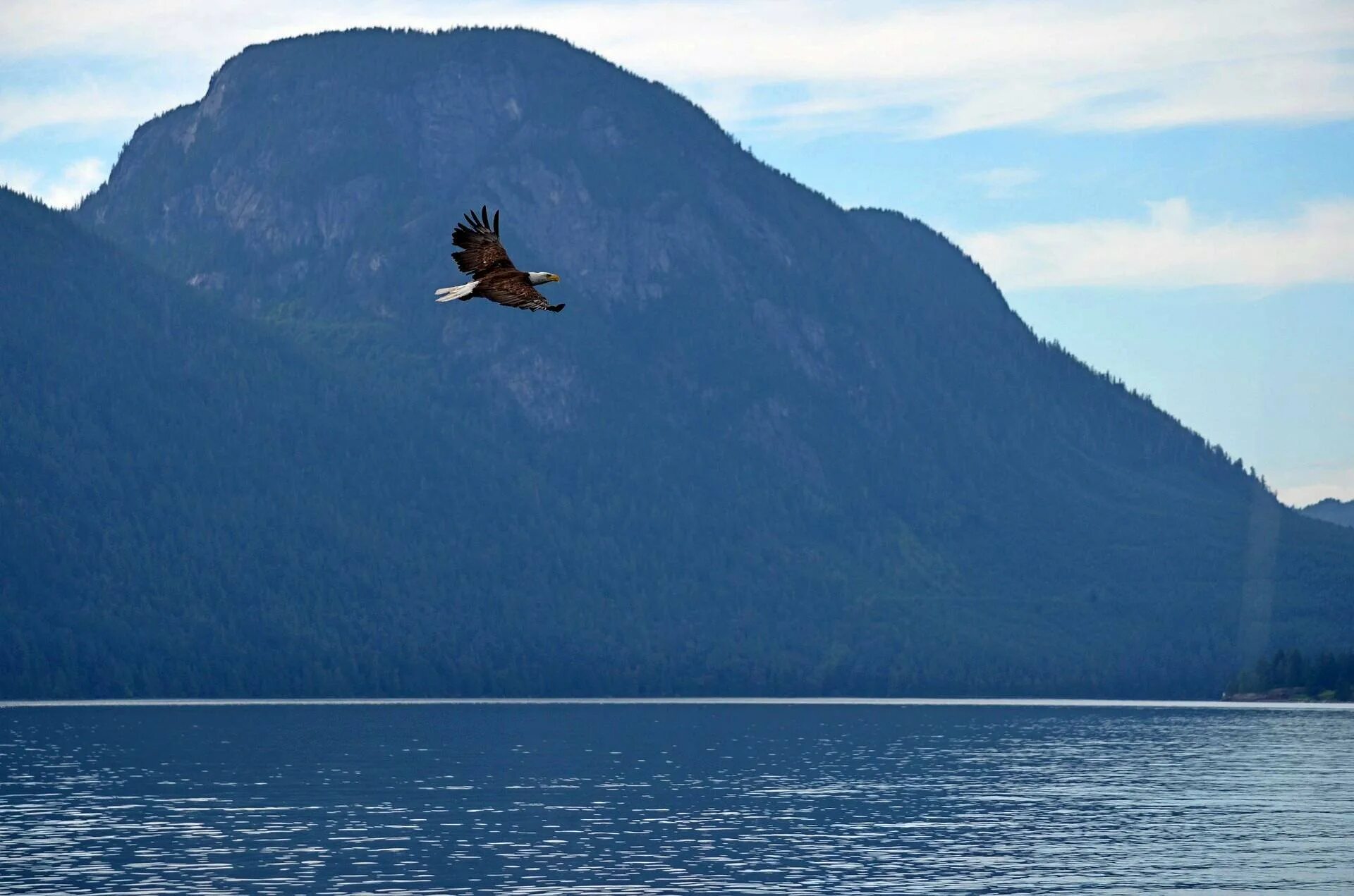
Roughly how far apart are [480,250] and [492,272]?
1.06m

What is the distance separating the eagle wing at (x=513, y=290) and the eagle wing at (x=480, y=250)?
0.25m

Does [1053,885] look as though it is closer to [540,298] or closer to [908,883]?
[908,883]

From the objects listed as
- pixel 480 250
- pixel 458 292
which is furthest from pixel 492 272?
pixel 458 292

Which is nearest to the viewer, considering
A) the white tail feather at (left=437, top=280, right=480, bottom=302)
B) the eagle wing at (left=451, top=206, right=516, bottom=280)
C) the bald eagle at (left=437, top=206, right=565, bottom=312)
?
the white tail feather at (left=437, top=280, right=480, bottom=302)

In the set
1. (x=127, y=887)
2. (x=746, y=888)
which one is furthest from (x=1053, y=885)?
(x=127, y=887)

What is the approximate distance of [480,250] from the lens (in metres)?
61.8

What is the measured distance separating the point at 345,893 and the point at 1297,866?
72.6m

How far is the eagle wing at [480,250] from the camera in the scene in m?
61.2

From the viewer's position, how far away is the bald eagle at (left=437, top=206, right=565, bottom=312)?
60.7 meters

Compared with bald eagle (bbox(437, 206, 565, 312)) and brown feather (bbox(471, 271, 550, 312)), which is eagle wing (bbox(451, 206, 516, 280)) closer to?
bald eagle (bbox(437, 206, 565, 312))

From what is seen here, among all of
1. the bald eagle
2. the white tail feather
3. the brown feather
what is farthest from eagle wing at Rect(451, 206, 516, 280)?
the white tail feather

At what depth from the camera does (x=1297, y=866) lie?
165 m

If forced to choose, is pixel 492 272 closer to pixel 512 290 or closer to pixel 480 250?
pixel 512 290

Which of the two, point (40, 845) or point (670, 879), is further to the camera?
point (40, 845)
